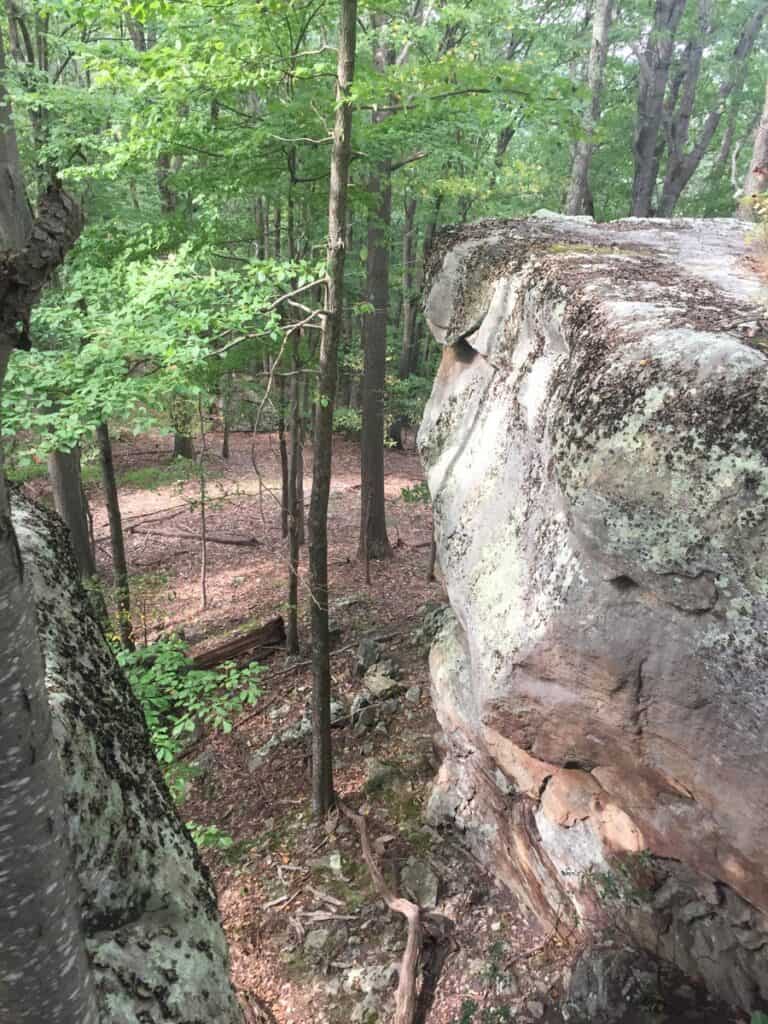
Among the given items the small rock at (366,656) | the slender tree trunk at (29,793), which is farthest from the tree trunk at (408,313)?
the slender tree trunk at (29,793)

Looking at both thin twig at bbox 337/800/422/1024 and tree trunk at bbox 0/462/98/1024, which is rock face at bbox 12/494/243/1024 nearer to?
tree trunk at bbox 0/462/98/1024

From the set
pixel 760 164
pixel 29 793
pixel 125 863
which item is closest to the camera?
pixel 29 793

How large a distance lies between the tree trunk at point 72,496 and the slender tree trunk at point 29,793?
8349 mm

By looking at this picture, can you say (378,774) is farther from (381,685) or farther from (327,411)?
(327,411)

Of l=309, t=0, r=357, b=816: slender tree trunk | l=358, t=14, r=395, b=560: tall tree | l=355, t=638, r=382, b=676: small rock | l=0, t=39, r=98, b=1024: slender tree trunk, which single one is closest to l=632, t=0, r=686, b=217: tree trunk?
l=358, t=14, r=395, b=560: tall tree

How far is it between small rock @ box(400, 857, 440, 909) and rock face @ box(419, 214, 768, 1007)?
49 cm

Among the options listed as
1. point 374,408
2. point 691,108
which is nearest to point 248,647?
point 374,408

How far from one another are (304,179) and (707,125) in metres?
11.8

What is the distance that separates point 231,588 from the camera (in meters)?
11.9

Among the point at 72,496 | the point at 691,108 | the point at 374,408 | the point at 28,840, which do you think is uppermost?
the point at 691,108

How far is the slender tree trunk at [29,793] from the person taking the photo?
113 centimetres

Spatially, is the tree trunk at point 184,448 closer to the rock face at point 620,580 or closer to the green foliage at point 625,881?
the rock face at point 620,580

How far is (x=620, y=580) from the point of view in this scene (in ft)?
11.5

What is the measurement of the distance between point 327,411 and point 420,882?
435 cm
